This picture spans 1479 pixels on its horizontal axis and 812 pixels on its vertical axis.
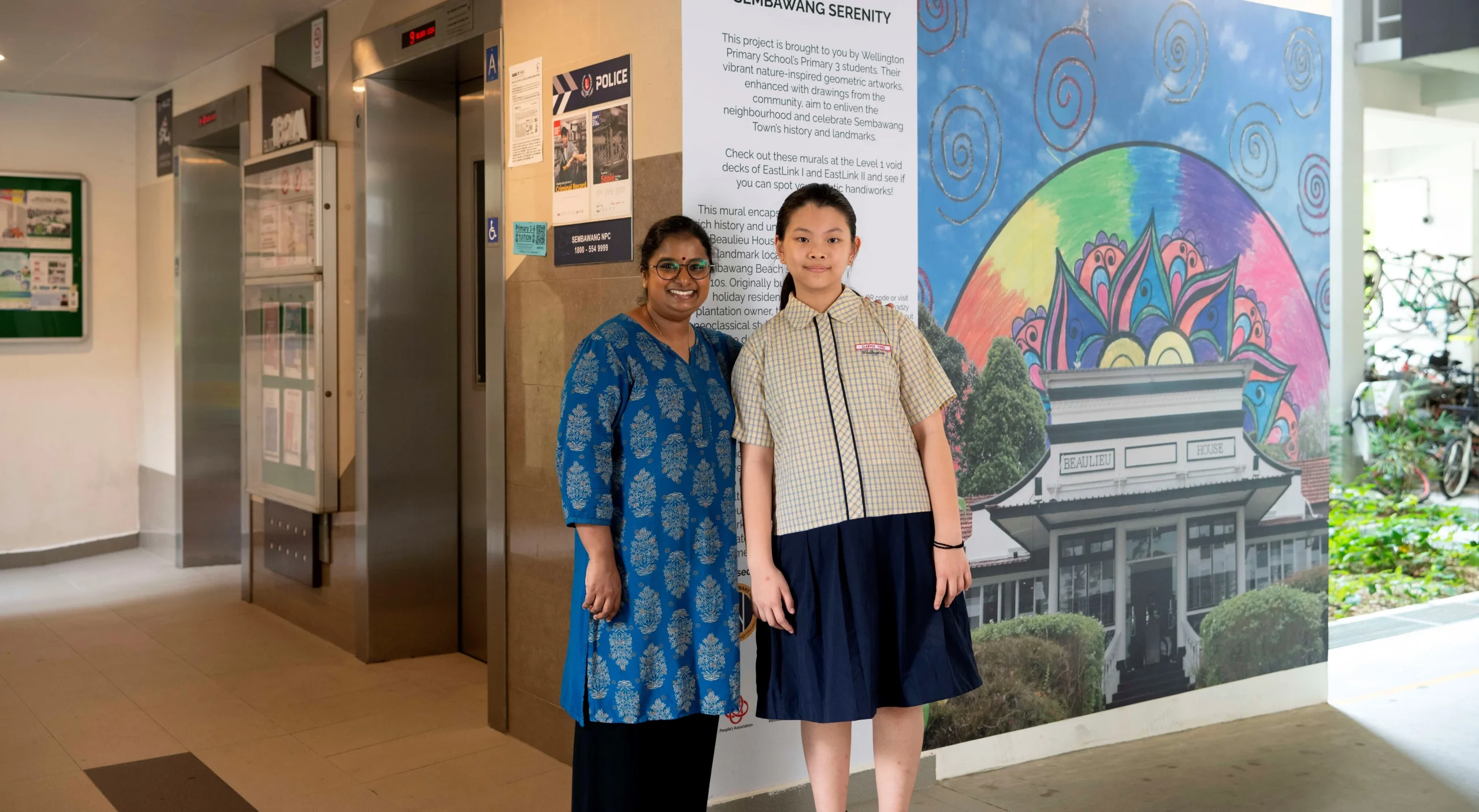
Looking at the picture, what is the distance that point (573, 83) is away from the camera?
3508mm

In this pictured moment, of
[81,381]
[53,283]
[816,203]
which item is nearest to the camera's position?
[816,203]

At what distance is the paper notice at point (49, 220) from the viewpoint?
7.12 metres

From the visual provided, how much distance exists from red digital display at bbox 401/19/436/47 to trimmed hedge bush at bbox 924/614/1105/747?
2.74 meters

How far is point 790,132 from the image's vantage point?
326cm

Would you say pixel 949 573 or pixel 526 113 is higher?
pixel 526 113

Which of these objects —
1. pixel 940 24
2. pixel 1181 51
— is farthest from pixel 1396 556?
pixel 940 24

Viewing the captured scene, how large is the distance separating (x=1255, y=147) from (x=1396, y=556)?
4002 millimetres

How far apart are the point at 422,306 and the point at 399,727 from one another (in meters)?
1.69

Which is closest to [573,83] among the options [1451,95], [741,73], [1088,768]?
[741,73]

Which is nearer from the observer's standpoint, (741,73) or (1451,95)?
(741,73)

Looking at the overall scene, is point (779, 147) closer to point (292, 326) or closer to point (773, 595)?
point (773, 595)

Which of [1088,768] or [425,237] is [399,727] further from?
[1088,768]

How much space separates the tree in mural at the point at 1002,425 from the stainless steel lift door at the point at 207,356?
450 centimetres

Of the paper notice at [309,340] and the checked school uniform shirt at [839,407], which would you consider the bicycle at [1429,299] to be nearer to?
the paper notice at [309,340]
